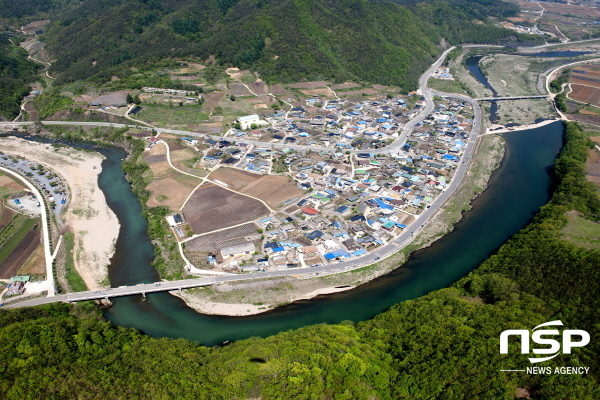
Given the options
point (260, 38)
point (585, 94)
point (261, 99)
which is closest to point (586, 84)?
point (585, 94)

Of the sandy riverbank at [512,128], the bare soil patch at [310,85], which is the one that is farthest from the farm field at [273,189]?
the sandy riverbank at [512,128]

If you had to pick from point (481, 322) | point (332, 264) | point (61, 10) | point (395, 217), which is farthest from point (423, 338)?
point (61, 10)

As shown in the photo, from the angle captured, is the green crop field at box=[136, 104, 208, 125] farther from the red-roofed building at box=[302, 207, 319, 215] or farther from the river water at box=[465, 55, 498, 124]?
the river water at box=[465, 55, 498, 124]

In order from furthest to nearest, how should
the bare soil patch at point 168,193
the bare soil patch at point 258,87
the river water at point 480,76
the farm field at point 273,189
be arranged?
the bare soil patch at point 258,87
the river water at point 480,76
the farm field at point 273,189
the bare soil patch at point 168,193

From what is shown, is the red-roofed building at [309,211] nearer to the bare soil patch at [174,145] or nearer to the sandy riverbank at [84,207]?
the sandy riverbank at [84,207]

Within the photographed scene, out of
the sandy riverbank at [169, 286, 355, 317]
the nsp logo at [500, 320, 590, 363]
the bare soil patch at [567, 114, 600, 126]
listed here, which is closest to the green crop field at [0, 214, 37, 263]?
the sandy riverbank at [169, 286, 355, 317]

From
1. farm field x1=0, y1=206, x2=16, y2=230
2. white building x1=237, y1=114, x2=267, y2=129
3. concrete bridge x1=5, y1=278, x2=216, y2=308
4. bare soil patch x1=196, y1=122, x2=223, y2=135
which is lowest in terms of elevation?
concrete bridge x1=5, y1=278, x2=216, y2=308

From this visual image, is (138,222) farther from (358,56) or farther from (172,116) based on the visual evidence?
(358,56)
